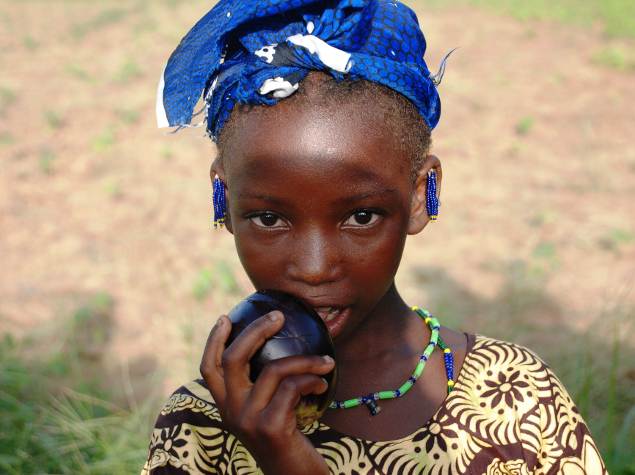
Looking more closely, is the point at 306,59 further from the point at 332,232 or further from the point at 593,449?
the point at 593,449

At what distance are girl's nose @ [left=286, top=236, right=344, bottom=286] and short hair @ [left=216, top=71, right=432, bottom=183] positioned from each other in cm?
39

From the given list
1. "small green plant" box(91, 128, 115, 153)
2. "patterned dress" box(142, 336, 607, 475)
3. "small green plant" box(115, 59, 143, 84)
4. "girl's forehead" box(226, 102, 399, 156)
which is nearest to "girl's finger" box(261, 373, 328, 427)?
"patterned dress" box(142, 336, 607, 475)

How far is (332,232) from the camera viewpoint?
1.65 m

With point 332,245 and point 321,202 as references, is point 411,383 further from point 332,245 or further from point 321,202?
point 321,202

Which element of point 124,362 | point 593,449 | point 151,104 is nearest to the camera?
point 593,449

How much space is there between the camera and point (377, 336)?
81.2 inches

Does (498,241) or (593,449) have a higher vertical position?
(593,449)

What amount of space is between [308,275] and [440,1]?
13276mm

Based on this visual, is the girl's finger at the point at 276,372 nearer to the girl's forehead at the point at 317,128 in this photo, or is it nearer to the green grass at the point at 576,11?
the girl's forehead at the point at 317,128

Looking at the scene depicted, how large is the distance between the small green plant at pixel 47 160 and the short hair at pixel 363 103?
6407 mm

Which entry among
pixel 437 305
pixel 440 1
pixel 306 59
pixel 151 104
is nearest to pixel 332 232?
pixel 306 59

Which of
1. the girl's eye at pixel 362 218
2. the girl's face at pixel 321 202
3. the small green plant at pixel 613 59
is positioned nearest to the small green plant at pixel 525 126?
the small green plant at pixel 613 59

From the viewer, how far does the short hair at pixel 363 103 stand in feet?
5.31

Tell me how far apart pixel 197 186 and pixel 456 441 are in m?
5.78
